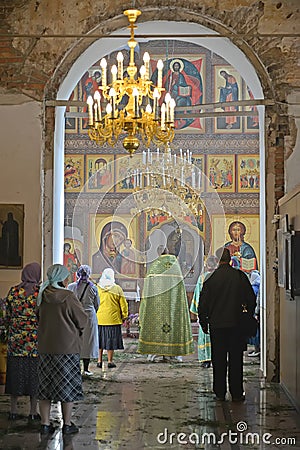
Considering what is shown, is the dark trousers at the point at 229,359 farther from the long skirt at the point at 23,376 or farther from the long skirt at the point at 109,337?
the long skirt at the point at 109,337

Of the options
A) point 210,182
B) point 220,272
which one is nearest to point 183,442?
point 220,272

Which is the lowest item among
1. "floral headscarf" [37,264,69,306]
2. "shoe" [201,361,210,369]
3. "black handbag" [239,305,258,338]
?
"shoe" [201,361,210,369]

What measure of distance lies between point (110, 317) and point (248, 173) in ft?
31.1

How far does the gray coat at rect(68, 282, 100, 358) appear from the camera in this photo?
37.4 ft

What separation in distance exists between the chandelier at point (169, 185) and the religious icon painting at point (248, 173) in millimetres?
968

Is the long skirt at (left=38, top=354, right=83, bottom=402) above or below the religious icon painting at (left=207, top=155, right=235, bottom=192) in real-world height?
below

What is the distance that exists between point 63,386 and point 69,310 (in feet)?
2.14

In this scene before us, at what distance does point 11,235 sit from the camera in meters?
10.9

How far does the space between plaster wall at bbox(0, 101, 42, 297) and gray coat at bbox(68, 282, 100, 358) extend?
0.84m

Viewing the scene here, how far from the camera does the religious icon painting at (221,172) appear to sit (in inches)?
824

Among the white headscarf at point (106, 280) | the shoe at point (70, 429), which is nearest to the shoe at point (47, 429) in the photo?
the shoe at point (70, 429)

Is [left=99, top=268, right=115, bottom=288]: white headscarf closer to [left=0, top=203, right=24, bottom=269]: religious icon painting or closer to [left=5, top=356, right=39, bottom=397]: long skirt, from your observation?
[left=0, top=203, right=24, bottom=269]: religious icon painting

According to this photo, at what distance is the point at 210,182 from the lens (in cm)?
2083

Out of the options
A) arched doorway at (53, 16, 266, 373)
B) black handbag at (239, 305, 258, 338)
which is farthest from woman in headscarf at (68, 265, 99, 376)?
black handbag at (239, 305, 258, 338)
